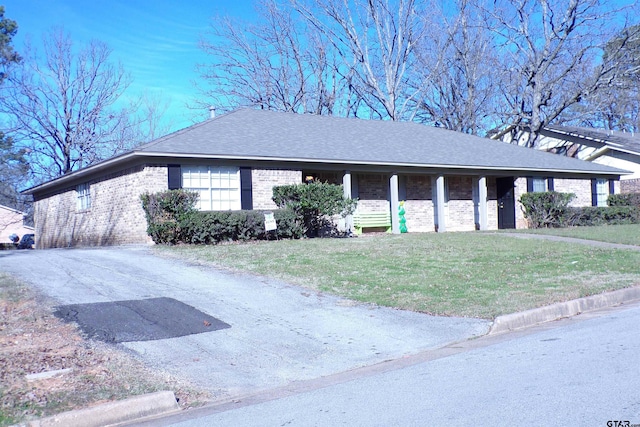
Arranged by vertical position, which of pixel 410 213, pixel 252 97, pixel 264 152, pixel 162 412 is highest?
pixel 252 97

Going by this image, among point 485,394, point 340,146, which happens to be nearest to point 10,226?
point 340,146

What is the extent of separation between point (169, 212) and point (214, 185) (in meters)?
2.54

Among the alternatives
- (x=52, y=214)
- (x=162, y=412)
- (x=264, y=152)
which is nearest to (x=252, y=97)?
(x=52, y=214)

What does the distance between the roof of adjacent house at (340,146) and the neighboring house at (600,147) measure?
663 centimetres

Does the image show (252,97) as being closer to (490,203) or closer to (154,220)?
(490,203)

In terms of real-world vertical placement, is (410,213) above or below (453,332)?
above

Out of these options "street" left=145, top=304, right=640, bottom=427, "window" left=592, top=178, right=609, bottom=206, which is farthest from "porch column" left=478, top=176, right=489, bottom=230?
"street" left=145, top=304, right=640, bottom=427

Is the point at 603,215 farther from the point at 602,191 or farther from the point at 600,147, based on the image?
the point at 600,147

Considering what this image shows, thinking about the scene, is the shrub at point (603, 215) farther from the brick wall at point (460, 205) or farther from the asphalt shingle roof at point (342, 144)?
the brick wall at point (460, 205)

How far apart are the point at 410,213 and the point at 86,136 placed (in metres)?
22.2

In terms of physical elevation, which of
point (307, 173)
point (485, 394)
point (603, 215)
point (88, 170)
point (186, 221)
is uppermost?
point (88, 170)

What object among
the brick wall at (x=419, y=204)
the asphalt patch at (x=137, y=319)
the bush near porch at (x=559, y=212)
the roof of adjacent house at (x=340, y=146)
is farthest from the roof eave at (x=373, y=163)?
the asphalt patch at (x=137, y=319)

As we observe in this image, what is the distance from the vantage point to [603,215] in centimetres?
2697

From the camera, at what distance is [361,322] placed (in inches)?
364
